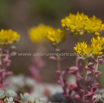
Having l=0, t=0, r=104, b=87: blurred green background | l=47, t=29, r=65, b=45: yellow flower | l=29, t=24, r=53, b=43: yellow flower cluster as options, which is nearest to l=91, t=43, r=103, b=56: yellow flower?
l=47, t=29, r=65, b=45: yellow flower

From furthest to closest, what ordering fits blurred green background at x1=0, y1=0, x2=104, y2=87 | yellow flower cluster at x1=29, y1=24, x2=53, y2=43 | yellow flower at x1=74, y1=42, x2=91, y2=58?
blurred green background at x1=0, y1=0, x2=104, y2=87, yellow flower cluster at x1=29, y1=24, x2=53, y2=43, yellow flower at x1=74, y1=42, x2=91, y2=58

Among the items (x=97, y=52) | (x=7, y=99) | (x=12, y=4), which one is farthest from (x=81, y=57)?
(x=12, y=4)

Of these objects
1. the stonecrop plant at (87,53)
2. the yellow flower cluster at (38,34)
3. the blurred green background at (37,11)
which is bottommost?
→ the stonecrop plant at (87,53)

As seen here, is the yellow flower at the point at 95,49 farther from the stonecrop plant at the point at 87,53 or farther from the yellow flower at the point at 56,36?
the yellow flower at the point at 56,36

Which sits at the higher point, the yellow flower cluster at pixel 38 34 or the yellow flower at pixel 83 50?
the yellow flower cluster at pixel 38 34

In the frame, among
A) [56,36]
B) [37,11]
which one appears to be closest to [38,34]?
[56,36]

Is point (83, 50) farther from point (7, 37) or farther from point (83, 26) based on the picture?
point (7, 37)

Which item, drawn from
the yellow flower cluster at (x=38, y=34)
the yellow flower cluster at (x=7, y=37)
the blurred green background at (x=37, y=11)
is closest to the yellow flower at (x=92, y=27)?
the yellow flower cluster at (x=7, y=37)

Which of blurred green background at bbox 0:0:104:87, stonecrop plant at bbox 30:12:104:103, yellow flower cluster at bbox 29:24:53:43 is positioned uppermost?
blurred green background at bbox 0:0:104:87

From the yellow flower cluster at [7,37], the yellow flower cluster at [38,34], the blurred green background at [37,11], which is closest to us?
the yellow flower cluster at [7,37]

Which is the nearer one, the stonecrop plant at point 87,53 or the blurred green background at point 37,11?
the stonecrop plant at point 87,53

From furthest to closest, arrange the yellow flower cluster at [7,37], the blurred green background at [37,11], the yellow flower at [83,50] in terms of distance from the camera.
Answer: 1. the blurred green background at [37,11]
2. the yellow flower cluster at [7,37]
3. the yellow flower at [83,50]

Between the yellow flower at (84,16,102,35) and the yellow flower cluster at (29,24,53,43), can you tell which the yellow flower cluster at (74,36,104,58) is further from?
the yellow flower cluster at (29,24,53,43)
